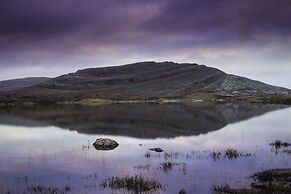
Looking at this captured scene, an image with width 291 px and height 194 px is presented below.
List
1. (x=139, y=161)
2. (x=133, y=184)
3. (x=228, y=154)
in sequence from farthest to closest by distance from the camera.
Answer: (x=228, y=154)
(x=139, y=161)
(x=133, y=184)

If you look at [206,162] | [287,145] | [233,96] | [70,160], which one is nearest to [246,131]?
[287,145]

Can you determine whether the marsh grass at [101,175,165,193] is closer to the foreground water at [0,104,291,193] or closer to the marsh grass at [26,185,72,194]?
the foreground water at [0,104,291,193]

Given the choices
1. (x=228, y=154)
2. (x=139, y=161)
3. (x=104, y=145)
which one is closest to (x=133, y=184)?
(x=139, y=161)

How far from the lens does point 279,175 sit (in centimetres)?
2127

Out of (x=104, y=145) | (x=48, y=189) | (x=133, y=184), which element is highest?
(x=104, y=145)

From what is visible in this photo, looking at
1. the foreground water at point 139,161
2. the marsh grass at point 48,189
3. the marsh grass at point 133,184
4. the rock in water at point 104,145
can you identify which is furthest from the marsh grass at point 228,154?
the marsh grass at point 48,189

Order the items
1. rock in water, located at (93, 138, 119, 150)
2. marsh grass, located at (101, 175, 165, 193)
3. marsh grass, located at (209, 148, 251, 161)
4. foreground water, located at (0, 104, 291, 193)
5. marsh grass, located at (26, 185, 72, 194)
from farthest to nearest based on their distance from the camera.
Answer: rock in water, located at (93, 138, 119, 150) < marsh grass, located at (209, 148, 251, 161) < foreground water, located at (0, 104, 291, 193) < marsh grass, located at (101, 175, 165, 193) < marsh grass, located at (26, 185, 72, 194)

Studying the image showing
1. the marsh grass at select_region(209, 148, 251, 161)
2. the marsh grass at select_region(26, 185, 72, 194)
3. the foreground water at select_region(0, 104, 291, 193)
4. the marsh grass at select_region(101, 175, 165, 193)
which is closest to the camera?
the marsh grass at select_region(26, 185, 72, 194)

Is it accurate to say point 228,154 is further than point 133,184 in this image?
Yes

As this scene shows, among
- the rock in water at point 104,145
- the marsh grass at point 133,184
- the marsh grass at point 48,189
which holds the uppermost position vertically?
the rock in water at point 104,145

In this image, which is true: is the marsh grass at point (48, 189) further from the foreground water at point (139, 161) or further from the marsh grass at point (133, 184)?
the marsh grass at point (133, 184)

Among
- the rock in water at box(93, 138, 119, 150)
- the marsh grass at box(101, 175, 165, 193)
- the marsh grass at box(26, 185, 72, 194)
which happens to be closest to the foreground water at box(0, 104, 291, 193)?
the marsh grass at box(26, 185, 72, 194)

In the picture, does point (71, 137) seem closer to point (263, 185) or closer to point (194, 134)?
point (194, 134)

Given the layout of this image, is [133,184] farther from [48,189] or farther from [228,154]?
[228,154]
